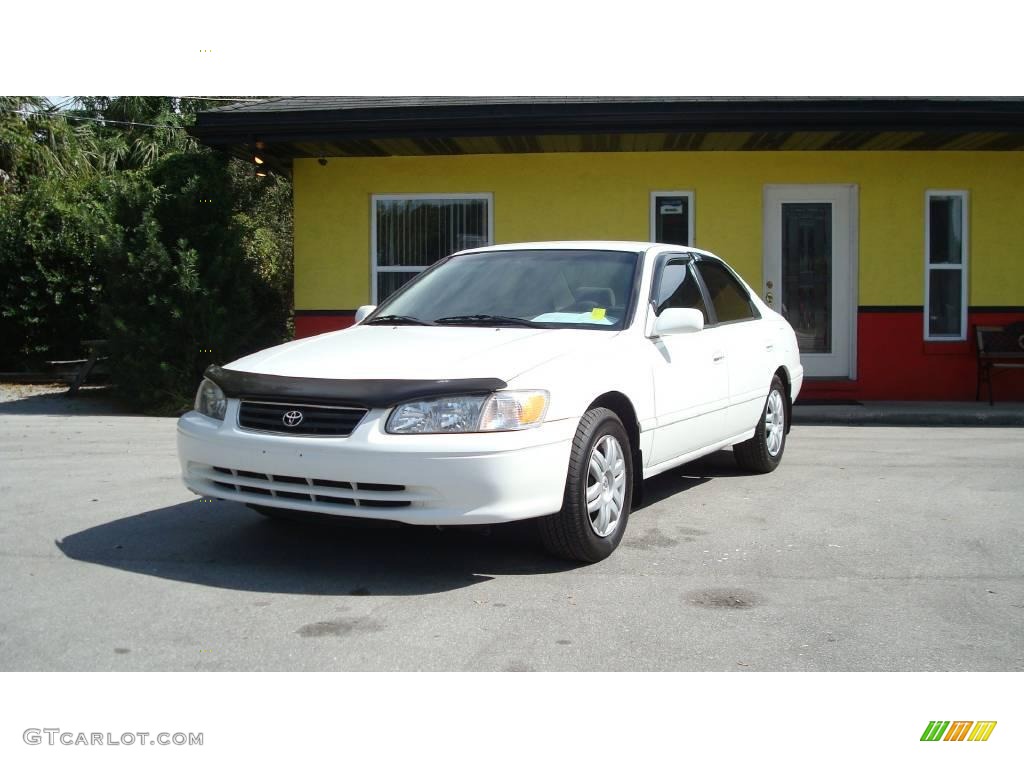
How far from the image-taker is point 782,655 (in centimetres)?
377

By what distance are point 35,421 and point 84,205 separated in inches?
196

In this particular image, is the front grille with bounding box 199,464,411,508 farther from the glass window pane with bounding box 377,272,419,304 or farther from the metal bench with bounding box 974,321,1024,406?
the metal bench with bounding box 974,321,1024,406

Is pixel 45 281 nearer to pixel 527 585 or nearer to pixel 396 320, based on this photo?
pixel 396 320

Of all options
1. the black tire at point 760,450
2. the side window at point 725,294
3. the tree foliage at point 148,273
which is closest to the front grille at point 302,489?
the side window at point 725,294

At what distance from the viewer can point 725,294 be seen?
688 cm

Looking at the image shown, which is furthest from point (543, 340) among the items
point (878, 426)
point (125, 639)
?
point (878, 426)

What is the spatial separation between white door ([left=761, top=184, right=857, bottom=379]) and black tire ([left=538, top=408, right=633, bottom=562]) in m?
7.66

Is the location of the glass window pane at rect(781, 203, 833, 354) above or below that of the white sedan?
above

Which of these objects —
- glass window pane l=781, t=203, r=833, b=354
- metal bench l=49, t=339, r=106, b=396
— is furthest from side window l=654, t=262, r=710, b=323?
metal bench l=49, t=339, r=106, b=396

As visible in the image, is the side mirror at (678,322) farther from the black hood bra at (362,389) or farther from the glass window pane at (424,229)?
the glass window pane at (424,229)

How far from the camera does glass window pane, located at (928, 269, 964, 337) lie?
11922 millimetres
